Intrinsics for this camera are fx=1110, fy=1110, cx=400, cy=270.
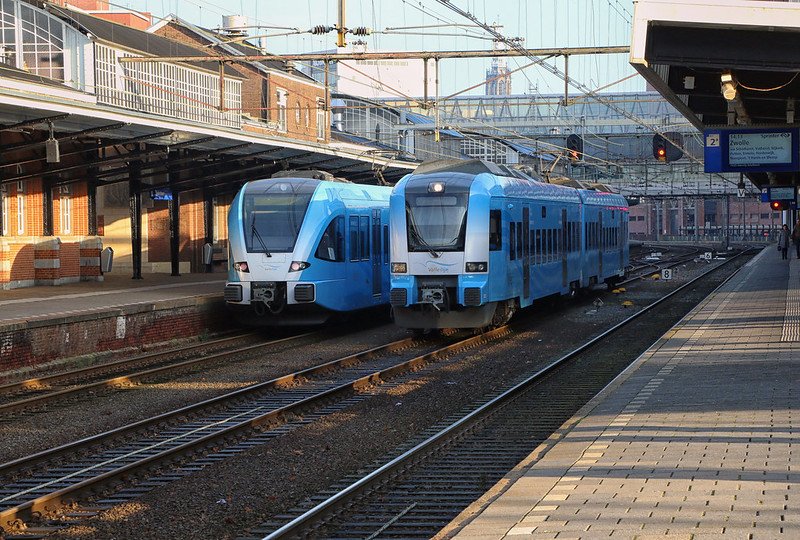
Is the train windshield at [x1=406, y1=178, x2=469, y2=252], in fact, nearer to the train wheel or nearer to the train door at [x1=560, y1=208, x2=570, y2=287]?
the train wheel

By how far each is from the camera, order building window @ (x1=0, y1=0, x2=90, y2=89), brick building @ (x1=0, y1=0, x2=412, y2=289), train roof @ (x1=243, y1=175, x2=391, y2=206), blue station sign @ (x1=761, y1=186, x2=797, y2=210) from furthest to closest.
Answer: blue station sign @ (x1=761, y1=186, x2=797, y2=210) < building window @ (x1=0, y1=0, x2=90, y2=89) < brick building @ (x1=0, y1=0, x2=412, y2=289) < train roof @ (x1=243, y1=175, x2=391, y2=206)

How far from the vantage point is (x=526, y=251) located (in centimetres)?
2188

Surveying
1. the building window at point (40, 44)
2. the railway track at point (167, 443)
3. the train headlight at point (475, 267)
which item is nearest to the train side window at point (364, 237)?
the train headlight at point (475, 267)

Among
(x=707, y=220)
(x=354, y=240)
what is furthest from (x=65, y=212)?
(x=707, y=220)

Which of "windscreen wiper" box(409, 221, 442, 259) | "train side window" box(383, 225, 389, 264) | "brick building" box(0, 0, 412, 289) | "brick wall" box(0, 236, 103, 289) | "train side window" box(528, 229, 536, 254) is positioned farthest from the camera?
"brick wall" box(0, 236, 103, 289)

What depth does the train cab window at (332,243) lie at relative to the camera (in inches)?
822

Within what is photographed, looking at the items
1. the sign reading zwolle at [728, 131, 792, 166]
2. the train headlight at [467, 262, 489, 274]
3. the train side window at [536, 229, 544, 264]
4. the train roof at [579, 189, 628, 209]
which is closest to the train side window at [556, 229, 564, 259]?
the train side window at [536, 229, 544, 264]

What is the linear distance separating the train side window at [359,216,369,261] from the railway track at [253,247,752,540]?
791 cm

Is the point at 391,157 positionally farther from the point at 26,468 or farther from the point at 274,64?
the point at 26,468

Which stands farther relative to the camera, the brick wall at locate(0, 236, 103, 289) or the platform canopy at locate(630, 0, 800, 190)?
the brick wall at locate(0, 236, 103, 289)

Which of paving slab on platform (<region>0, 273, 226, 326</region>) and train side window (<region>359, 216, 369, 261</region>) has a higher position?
train side window (<region>359, 216, 369, 261</region>)

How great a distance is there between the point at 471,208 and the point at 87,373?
6.99m

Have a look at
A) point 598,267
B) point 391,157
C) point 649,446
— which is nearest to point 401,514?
point 649,446

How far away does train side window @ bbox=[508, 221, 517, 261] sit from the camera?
20.5m
